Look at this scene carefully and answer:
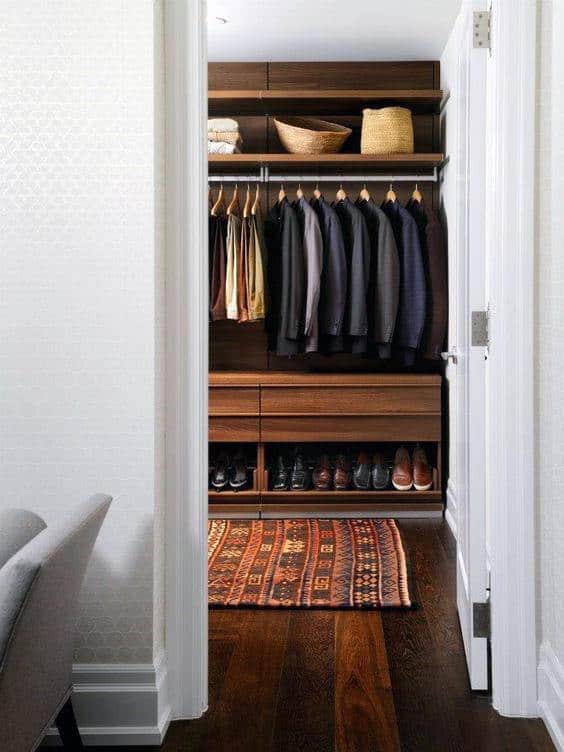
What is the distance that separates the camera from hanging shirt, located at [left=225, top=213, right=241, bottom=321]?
473 cm

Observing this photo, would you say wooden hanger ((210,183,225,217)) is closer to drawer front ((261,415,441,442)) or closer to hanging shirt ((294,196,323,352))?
hanging shirt ((294,196,323,352))

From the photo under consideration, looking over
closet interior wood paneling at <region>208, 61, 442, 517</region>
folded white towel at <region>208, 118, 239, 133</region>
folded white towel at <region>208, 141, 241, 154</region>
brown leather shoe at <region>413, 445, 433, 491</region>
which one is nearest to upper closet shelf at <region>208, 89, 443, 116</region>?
closet interior wood paneling at <region>208, 61, 442, 517</region>

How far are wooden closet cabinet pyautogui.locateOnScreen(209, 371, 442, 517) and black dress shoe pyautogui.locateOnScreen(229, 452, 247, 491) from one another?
0.05 m

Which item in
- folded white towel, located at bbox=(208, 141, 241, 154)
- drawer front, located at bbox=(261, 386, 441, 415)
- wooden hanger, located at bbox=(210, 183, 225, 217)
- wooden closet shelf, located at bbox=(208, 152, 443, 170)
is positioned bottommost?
drawer front, located at bbox=(261, 386, 441, 415)

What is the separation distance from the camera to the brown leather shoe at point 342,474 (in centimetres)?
472

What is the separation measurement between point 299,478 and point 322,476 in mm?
127

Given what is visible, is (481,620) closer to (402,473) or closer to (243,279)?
(402,473)

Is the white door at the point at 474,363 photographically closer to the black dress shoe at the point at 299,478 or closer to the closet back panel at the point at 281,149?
the black dress shoe at the point at 299,478

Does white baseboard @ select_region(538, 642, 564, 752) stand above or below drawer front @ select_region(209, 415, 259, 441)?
below

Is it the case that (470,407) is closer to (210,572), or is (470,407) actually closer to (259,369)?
(210,572)

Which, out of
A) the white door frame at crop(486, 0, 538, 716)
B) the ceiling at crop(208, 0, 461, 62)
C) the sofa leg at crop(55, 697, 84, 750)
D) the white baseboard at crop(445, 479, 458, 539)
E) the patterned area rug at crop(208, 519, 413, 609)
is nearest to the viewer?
the sofa leg at crop(55, 697, 84, 750)

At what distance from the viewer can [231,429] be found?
469 centimetres

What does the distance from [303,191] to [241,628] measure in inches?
115

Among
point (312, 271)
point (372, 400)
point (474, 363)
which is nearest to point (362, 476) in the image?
point (372, 400)
